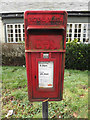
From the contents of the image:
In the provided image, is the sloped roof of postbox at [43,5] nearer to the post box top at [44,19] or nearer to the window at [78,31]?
the window at [78,31]

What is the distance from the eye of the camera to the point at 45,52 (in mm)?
1800

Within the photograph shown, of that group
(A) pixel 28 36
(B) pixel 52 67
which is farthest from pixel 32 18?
(B) pixel 52 67

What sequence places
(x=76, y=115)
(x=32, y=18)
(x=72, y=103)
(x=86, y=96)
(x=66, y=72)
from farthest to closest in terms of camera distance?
(x=66, y=72) < (x=86, y=96) < (x=72, y=103) < (x=76, y=115) < (x=32, y=18)

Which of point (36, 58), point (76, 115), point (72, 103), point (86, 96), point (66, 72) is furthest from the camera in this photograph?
point (66, 72)

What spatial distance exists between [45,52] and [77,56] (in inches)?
158

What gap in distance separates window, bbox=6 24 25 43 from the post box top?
23.3 ft

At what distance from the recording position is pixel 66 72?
539 cm

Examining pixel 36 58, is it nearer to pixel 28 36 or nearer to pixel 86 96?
pixel 28 36

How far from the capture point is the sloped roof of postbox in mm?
8057

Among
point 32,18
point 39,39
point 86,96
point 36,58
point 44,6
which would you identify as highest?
point 44,6

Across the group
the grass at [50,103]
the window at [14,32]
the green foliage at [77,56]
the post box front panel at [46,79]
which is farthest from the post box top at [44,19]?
the window at [14,32]

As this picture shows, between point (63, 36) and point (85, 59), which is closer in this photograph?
point (63, 36)

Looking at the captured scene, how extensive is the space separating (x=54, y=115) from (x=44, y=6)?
7.53 meters

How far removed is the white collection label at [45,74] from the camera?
Answer: 1877 mm
